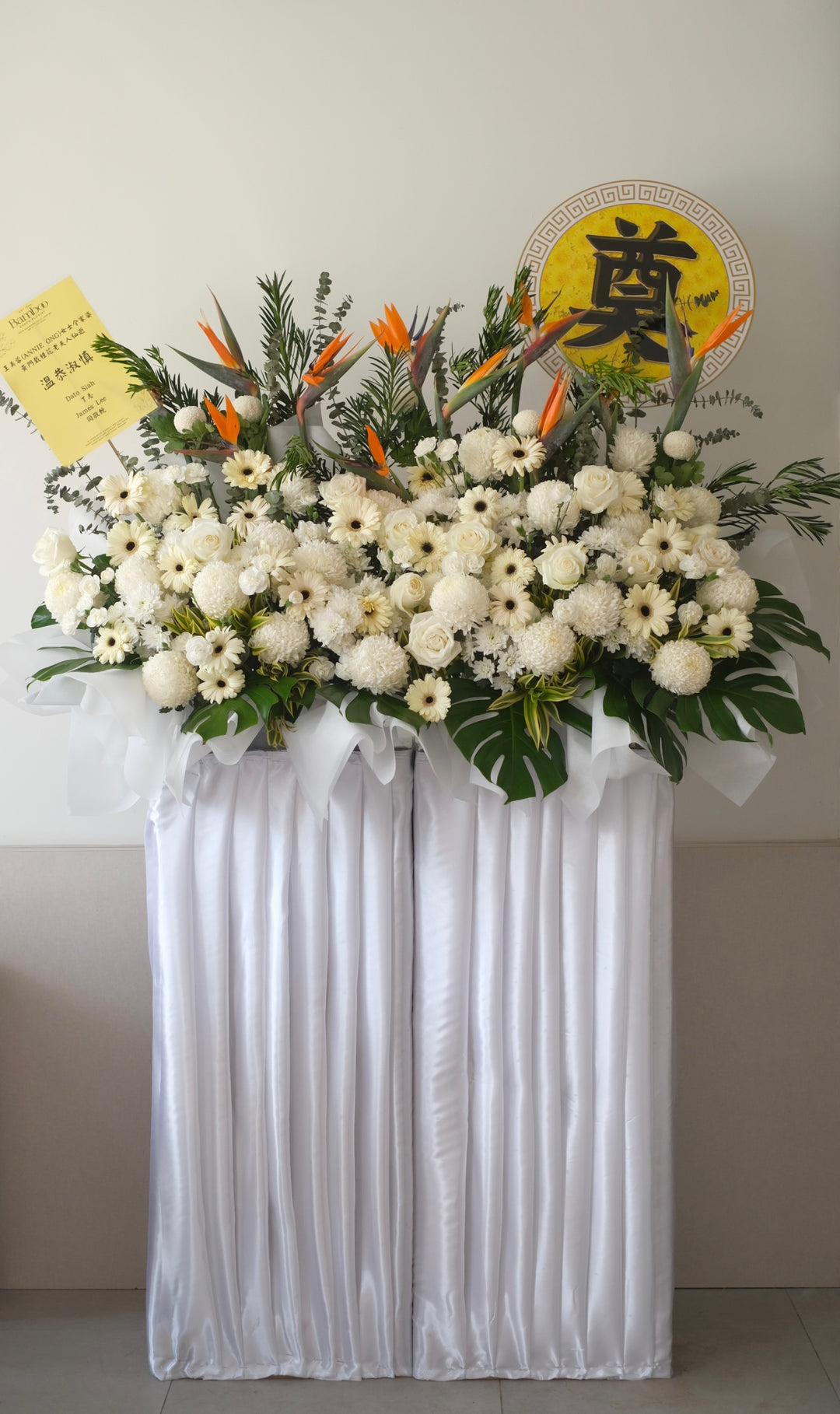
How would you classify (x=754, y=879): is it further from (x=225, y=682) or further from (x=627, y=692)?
(x=225, y=682)

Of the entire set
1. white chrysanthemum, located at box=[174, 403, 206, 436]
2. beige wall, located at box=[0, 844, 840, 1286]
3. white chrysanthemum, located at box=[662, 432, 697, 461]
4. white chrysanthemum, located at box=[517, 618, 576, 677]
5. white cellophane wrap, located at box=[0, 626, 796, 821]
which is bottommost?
beige wall, located at box=[0, 844, 840, 1286]

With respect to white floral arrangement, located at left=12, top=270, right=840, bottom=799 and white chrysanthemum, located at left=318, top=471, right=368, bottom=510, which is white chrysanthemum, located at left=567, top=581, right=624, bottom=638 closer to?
white floral arrangement, located at left=12, top=270, right=840, bottom=799

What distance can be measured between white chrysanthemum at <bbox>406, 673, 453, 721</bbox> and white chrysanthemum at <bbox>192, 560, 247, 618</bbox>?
26 cm

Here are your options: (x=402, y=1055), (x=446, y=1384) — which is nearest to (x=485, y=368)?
(x=402, y=1055)

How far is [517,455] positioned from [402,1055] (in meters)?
0.90

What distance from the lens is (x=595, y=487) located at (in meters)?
1.41

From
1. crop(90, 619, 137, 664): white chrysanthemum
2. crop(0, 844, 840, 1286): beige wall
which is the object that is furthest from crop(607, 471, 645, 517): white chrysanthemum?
crop(0, 844, 840, 1286): beige wall

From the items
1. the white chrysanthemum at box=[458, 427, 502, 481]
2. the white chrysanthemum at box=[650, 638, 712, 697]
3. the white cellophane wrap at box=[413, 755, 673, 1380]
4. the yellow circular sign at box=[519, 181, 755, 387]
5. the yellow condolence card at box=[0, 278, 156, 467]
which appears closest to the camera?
the white chrysanthemum at box=[650, 638, 712, 697]

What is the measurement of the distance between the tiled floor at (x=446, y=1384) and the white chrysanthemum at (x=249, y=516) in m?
1.34

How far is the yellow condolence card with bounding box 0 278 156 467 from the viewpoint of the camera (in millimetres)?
1770

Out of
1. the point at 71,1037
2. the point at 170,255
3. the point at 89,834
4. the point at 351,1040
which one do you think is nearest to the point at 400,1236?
the point at 351,1040

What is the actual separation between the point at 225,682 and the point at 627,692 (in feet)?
1.79

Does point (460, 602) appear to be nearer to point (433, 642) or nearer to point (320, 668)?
point (433, 642)

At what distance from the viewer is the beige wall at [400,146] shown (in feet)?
6.56
